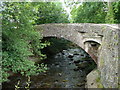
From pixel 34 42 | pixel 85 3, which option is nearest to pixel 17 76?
pixel 34 42

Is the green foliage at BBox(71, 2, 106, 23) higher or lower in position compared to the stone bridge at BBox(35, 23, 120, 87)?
higher

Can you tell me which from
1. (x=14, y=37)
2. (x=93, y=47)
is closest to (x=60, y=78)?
(x=93, y=47)

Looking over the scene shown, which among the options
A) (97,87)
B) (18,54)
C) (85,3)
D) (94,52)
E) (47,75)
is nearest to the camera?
(18,54)

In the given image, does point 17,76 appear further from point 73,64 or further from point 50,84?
point 73,64

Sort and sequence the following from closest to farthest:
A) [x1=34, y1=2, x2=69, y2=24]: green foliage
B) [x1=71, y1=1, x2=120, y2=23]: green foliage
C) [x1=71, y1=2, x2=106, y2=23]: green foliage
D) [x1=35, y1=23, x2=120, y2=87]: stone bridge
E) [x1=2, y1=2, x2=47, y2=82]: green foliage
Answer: [x1=2, y1=2, x2=47, y2=82]: green foliage < [x1=35, y1=23, x2=120, y2=87]: stone bridge < [x1=71, y1=1, x2=120, y2=23]: green foliage < [x1=71, y1=2, x2=106, y2=23]: green foliage < [x1=34, y1=2, x2=69, y2=24]: green foliage

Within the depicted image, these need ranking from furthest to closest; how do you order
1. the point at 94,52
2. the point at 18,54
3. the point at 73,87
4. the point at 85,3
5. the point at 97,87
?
the point at 85,3, the point at 94,52, the point at 73,87, the point at 97,87, the point at 18,54

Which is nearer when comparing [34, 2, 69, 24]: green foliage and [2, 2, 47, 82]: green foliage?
[2, 2, 47, 82]: green foliage

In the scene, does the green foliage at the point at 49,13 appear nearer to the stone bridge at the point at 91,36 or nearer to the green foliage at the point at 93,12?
the green foliage at the point at 93,12

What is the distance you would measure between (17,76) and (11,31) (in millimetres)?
4528

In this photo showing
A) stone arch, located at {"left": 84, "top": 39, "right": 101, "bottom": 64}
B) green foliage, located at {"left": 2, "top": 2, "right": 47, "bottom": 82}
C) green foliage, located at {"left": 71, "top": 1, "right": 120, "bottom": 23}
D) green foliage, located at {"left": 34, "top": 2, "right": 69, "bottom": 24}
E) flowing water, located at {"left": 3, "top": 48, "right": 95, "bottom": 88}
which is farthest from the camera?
green foliage, located at {"left": 34, "top": 2, "right": 69, "bottom": 24}

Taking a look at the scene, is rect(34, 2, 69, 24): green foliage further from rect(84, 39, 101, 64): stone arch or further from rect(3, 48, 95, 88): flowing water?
rect(84, 39, 101, 64): stone arch

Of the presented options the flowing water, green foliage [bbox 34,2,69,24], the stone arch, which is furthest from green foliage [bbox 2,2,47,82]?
green foliage [bbox 34,2,69,24]

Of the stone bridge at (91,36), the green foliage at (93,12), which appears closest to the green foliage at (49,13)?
the green foliage at (93,12)

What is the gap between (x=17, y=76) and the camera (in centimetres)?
864
